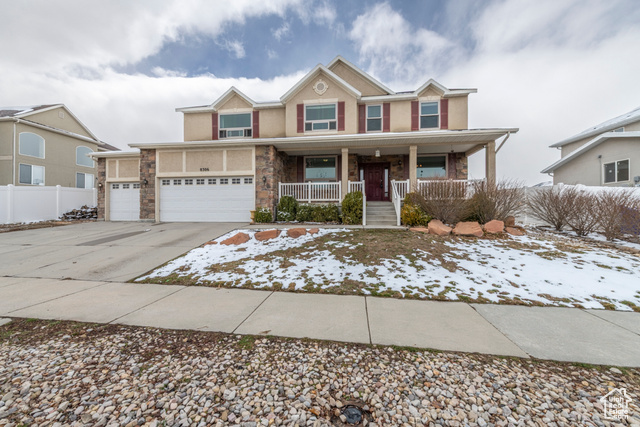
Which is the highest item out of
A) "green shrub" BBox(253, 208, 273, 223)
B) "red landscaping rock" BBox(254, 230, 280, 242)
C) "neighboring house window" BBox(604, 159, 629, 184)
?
"neighboring house window" BBox(604, 159, 629, 184)

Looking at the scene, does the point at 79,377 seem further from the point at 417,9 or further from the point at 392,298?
the point at 417,9

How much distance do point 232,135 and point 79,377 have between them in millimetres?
12823

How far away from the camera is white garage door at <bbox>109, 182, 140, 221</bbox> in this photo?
12.7 m

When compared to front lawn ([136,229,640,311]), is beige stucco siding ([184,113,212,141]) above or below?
above

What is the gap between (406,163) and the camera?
12.5m

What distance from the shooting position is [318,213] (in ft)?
33.4

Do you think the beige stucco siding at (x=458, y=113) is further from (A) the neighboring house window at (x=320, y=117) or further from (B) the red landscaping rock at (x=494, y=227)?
(B) the red landscaping rock at (x=494, y=227)

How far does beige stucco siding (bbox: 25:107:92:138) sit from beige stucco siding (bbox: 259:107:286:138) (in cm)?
1758

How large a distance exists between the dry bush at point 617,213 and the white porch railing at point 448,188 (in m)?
3.24

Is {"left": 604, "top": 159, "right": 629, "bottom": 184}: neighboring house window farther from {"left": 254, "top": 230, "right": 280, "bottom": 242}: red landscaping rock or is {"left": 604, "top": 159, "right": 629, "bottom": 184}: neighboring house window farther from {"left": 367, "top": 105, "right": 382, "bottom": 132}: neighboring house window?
{"left": 254, "top": 230, "right": 280, "bottom": 242}: red landscaping rock

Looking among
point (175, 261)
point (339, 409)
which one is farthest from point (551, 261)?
point (175, 261)

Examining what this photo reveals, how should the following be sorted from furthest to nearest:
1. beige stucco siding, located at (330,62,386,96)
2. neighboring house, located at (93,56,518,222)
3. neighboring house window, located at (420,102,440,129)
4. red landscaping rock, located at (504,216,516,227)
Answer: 1. beige stucco siding, located at (330,62,386,96)
2. neighboring house window, located at (420,102,440,129)
3. neighboring house, located at (93,56,518,222)
4. red landscaping rock, located at (504,216,516,227)

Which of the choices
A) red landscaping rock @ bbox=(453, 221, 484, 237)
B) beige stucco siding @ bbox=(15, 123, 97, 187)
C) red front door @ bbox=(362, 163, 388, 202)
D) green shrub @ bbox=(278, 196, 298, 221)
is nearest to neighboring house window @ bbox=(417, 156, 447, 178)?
red front door @ bbox=(362, 163, 388, 202)

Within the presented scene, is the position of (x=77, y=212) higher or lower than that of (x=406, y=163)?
lower
